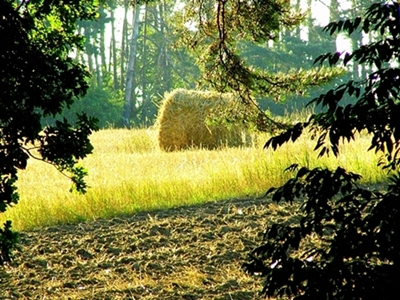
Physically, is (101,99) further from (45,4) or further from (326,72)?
(45,4)

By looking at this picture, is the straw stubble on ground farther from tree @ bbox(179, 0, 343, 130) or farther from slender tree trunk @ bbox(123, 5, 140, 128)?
slender tree trunk @ bbox(123, 5, 140, 128)

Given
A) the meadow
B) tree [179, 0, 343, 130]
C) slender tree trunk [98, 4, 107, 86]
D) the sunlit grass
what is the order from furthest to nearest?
1. slender tree trunk [98, 4, 107, 86]
2. the sunlit grass
3. tree [179, 0, 343, 130]
4. the meadow

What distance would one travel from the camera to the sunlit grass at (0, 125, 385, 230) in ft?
26.8

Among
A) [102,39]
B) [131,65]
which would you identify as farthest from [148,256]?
[102,39]

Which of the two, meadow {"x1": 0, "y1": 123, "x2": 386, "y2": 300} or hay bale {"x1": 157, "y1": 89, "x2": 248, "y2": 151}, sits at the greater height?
hay bale {"x1": 157, "y1": 89, "x2": 248, "y2": 151}

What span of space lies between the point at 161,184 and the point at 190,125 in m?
7.90

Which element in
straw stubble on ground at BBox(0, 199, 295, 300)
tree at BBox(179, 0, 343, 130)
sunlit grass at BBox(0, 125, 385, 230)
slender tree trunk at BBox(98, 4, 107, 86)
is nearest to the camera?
straw stubble on ground at BBox(0, 199, 295, 300)

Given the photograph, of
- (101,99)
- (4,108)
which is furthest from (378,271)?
(101,99)

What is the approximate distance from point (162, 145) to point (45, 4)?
13086 millimetres

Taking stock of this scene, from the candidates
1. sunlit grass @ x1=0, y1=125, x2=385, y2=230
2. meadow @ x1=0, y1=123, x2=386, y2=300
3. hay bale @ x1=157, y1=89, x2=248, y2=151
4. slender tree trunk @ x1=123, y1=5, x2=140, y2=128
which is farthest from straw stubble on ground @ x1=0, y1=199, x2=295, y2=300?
slender tree trunk @ x1=123, y1=5, x2=140, y2=128

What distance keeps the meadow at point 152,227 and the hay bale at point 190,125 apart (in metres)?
5.23

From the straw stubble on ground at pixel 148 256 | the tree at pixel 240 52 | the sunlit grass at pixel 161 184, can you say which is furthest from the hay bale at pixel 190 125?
the tree at pixel 240 52

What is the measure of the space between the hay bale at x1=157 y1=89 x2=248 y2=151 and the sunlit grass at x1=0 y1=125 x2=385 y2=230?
501cm

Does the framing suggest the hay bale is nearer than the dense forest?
Yes
